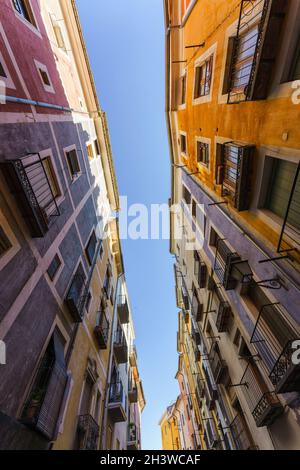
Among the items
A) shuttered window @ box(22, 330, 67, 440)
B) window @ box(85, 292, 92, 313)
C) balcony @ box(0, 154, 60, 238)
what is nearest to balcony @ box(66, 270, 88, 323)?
window @ box(85, 292, 92, 313)

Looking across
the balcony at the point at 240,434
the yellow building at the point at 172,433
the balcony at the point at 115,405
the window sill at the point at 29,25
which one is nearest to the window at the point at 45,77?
the window sill at the point at 29,25

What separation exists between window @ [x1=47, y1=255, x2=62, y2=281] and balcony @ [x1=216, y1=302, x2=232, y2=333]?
296 inches

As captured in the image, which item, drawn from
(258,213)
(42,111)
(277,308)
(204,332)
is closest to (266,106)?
(258,213)

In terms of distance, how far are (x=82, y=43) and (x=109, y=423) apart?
2326cm

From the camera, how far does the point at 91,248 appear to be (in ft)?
42.7

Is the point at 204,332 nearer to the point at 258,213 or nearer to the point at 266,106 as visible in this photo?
the point at 258,213

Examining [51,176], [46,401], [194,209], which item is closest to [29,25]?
[51,176]

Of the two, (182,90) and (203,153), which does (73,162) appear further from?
(182,90)

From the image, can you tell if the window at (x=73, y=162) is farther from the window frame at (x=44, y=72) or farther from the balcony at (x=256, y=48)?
the balcony at (x=256, y=48)

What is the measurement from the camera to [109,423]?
1192 centimetres

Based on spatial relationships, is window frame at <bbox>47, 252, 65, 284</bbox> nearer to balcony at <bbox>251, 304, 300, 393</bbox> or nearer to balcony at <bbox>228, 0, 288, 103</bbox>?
balcony at <bbox>251, 304, 300, 393</bbox>

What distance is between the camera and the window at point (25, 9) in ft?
26.1

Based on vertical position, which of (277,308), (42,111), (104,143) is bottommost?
(277,308)

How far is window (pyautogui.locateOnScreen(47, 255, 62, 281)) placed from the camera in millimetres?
7800
